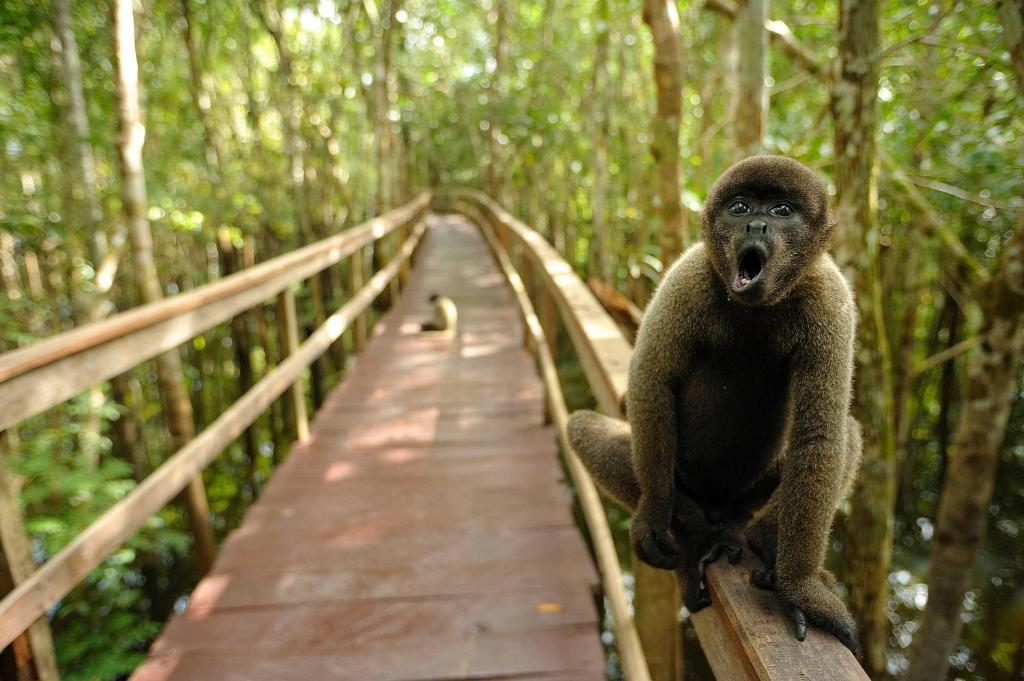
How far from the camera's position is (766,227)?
159 centimetres

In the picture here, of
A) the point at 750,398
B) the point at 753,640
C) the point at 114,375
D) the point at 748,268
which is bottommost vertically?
the point at 753,640

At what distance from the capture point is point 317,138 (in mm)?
15680

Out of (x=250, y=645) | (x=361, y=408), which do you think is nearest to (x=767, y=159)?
(x=250, y=645)

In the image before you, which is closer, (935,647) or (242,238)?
(935,647)

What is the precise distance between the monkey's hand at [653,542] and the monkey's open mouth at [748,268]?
2.05 ft

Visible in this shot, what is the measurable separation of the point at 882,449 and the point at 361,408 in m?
3.50

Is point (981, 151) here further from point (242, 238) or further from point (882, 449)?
point (242, 238)

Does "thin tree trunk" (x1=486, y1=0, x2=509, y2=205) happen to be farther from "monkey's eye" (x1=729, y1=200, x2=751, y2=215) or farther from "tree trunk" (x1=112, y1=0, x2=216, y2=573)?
"monkey's eye" (x1=729, y1=200, x2=751, y2=215)

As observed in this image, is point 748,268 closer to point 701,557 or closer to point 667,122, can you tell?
point 701,557

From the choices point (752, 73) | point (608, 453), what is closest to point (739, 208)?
point (608, 453)

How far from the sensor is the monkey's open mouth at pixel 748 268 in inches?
60.9

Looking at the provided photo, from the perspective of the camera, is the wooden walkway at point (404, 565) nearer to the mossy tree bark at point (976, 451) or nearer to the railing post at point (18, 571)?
the railing post at point (18, 571)

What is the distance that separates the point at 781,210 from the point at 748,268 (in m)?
0.17

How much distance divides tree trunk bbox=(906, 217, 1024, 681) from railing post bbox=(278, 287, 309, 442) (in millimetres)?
4017
